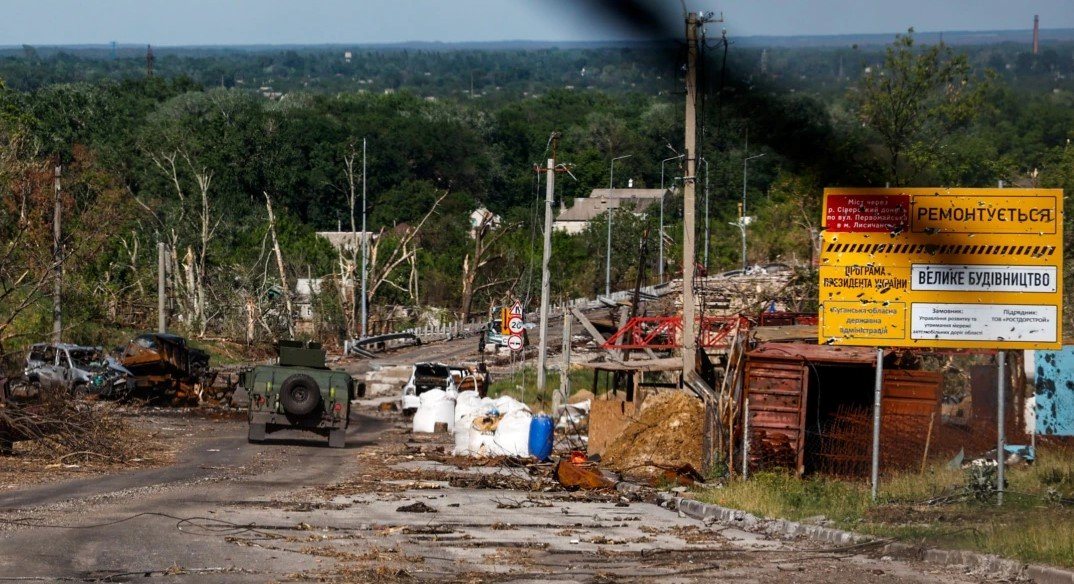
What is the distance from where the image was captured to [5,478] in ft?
62.4

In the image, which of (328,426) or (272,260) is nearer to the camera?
(328,426)

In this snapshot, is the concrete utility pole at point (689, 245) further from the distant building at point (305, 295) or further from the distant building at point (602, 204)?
the distant building at point (305, 295)

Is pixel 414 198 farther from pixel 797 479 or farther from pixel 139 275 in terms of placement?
pixel 797 479

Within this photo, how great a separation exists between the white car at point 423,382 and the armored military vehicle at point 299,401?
13347mm

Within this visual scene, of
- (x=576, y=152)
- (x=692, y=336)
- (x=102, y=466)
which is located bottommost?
(x=102, y=466)

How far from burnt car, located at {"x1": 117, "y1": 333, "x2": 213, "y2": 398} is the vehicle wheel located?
1344cm

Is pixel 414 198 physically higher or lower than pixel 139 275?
higher

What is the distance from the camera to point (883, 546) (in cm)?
1348

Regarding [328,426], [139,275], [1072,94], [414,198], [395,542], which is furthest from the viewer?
[414,198]

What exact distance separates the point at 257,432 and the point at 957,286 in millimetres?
15432

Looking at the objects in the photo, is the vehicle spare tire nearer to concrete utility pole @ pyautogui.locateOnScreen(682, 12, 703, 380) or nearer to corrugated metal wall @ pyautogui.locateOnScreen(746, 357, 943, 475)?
concrete utility pole @ pyautogui.locateOnScreen(682, 12, 703, 380)

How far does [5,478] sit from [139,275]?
5059cm

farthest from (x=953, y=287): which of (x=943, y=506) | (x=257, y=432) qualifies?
(x=257, y=432)

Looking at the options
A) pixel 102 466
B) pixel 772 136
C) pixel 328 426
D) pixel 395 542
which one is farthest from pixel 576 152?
pixel 772 136
